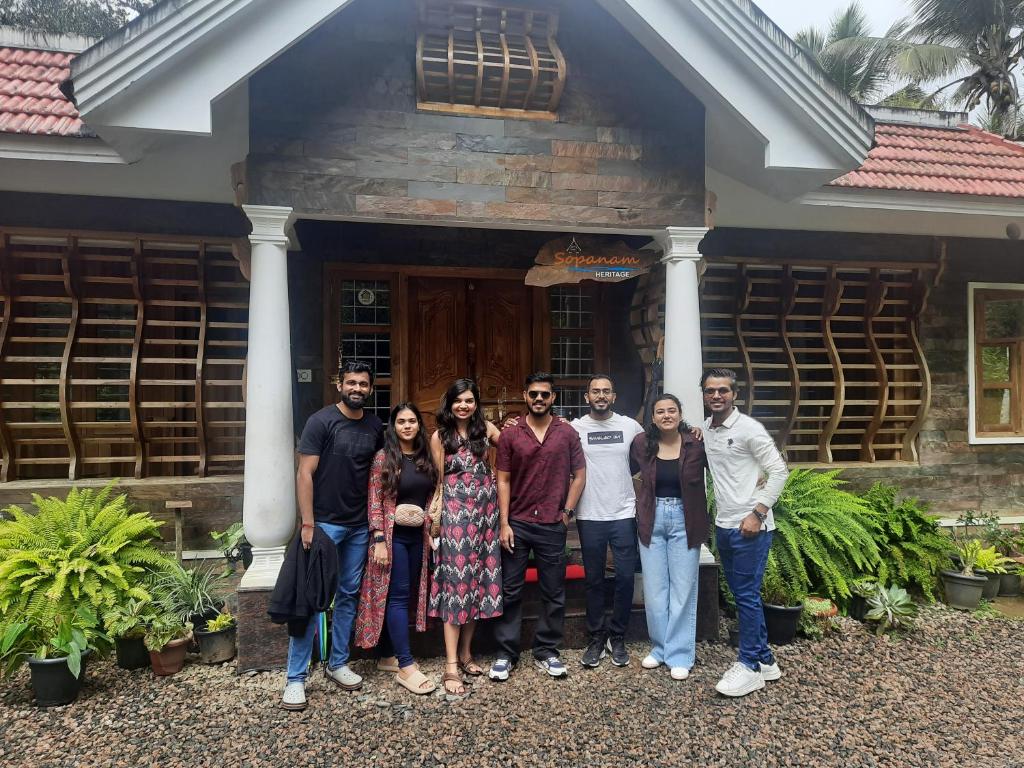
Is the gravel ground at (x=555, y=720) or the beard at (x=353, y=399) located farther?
the beard at (x=353, y=399)

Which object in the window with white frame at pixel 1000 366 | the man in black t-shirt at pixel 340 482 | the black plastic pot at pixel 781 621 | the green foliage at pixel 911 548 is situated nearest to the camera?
the man in black t-shirt at pixel 340 482

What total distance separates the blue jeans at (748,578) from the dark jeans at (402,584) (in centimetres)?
186

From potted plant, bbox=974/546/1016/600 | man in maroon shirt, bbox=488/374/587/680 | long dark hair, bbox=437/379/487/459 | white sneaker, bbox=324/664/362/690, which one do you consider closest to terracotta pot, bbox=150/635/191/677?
white sneaker, bbox=324/664/362/690

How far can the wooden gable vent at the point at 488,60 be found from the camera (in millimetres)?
4285

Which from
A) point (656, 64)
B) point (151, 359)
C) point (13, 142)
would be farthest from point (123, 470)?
point (656, 64)

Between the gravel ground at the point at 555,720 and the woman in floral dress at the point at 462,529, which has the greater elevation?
the woman in floral dress at the point at 462,529

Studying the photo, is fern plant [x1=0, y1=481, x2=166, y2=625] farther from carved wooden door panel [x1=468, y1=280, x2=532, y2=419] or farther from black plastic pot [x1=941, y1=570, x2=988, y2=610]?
black plastic pot [x1=941, y1=570, x2=988, y2=610]

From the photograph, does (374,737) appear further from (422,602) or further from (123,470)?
(123,470)

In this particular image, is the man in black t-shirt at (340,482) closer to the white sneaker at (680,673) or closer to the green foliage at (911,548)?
the white sneaker at (680,673)

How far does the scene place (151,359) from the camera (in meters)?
5.38

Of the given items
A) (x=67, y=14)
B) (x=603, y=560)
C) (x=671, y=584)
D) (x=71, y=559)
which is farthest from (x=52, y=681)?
(x=67, y=14)

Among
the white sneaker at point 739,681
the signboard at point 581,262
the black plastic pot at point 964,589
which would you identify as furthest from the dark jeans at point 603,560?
the black plastic pot at point 964,589

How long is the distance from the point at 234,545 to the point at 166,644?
108cm

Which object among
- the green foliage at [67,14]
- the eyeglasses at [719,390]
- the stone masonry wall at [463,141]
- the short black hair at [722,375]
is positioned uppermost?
the green foliage at [67,14]
